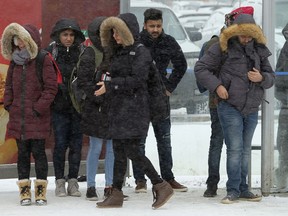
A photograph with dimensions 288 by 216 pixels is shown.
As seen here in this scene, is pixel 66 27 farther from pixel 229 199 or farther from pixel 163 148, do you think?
pixel 229 199

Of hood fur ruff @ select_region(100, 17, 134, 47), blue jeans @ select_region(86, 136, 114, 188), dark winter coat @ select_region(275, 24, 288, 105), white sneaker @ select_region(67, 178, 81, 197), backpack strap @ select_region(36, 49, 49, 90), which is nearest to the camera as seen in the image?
hood fur ruff @ select_region(100, 17, 134, 47)

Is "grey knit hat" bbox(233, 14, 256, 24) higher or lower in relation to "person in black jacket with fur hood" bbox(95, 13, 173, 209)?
higher

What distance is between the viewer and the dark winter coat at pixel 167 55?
948cm

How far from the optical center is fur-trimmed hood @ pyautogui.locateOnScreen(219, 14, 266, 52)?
8555mm

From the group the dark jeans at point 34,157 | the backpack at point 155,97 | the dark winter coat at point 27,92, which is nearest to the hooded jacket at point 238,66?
the backpack at point 155,97

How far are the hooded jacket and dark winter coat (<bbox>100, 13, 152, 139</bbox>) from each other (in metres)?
0.60

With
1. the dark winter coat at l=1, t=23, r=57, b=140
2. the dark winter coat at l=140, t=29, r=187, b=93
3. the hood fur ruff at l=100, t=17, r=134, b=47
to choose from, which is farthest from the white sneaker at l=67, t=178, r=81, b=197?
the hood fur ruff at l=100, t=17, r=134, b=47

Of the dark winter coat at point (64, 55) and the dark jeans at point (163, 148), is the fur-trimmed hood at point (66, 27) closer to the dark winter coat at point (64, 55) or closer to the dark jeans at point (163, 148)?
the dark winter coat at point (64, 55)

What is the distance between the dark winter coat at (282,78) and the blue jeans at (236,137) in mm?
754

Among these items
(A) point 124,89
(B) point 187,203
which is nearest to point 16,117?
(A) point 124,89

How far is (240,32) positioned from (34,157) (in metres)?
2.20

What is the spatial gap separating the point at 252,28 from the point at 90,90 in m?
1.56

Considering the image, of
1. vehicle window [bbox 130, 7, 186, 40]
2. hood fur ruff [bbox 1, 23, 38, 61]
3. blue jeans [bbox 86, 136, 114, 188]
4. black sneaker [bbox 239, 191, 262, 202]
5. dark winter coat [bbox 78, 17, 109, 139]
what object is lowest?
black sneaker [bbox 239, 191, 262, 202]

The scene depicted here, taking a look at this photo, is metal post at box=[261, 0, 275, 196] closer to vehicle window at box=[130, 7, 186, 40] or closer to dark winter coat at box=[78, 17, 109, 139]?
vehicle window at box=[130, 7, 186, 40]
